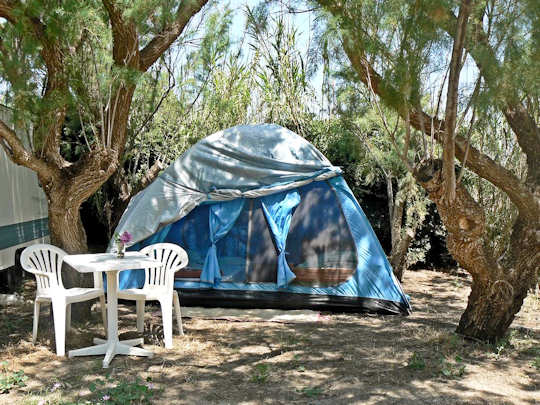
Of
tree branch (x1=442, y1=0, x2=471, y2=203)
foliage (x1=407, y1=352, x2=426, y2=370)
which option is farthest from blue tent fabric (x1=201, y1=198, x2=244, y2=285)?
tree branch (x1=442, y1=0, x2=471, y2=203)

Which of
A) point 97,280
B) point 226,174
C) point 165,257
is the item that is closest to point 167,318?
point 165,257

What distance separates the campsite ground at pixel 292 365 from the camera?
3.36m

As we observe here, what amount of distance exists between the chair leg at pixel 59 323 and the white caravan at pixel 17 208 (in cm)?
144

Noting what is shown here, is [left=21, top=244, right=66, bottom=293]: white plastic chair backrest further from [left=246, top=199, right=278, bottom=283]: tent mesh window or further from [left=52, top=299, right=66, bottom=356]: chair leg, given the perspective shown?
[left=246, top=199, right=278, bottom=283]: tent mesh window

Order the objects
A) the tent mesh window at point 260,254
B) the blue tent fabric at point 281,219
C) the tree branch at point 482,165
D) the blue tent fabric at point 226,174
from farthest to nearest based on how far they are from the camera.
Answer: the blue tent fabric at point 226,174, the tent mesh window at point 260,254, the blue tent fabric at point 281,219, the tree branch at point 482,165

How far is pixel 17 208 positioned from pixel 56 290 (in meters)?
1.85

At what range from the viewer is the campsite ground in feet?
11.0

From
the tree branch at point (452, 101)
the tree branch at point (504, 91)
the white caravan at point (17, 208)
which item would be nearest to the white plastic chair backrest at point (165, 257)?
the white caravan at point (17, 208)

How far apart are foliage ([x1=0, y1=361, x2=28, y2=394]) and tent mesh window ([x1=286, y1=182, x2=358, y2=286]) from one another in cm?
285

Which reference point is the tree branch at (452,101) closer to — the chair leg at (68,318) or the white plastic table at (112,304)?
the white plastic table at (112,304)

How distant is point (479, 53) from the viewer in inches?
135

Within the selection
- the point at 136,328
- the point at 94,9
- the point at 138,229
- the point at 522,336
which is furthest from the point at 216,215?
the point at 522,336

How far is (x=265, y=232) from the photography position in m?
5.87

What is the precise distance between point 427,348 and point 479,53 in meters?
2.18
